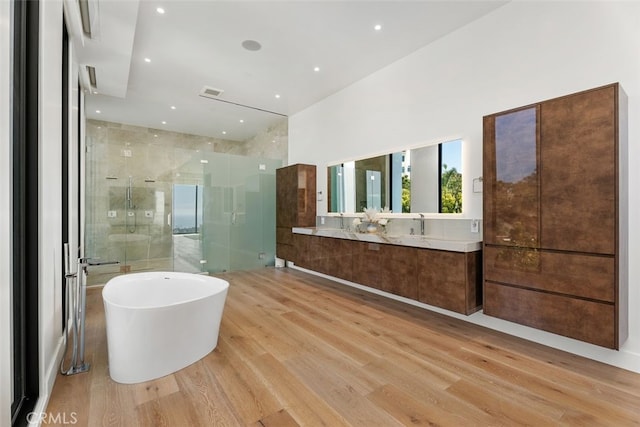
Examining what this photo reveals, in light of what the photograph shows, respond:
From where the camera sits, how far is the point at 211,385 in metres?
1.92

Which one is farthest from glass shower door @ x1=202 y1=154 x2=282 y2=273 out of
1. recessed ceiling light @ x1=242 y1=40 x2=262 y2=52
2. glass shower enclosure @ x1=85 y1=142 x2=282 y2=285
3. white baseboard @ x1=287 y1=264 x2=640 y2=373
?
white baseboard @ x1=287 y1=264 x2=640 y2=373

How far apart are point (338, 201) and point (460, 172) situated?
6.97ft

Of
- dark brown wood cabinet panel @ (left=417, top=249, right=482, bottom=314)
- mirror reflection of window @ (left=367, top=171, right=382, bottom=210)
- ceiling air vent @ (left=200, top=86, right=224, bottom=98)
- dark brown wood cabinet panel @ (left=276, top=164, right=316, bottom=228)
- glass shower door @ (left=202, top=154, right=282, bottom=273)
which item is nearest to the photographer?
dark brown wood cabinet panel @ (left=417, top=249, right=482, bottom=314)

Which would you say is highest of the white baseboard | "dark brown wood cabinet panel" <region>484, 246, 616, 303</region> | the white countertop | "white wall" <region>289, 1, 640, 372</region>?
"white wall" <region>289, 1, 640, 372</region>

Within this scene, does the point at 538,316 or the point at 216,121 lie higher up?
the point at 216,121

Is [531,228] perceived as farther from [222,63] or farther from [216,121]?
[216,121]

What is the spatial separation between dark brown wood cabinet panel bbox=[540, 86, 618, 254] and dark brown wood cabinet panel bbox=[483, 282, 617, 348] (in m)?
0.40

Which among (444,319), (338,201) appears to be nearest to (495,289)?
(444,319)

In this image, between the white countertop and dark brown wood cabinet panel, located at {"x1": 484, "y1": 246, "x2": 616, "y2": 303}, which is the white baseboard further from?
the white countertop

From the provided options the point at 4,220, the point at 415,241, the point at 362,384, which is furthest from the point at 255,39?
the point at 362,384

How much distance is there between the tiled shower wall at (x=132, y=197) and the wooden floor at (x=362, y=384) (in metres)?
2.34

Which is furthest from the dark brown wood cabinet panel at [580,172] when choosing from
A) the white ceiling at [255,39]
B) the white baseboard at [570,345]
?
the white ceiling at [255,39]

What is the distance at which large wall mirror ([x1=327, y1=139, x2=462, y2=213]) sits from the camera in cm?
323

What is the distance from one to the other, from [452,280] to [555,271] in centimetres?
76
